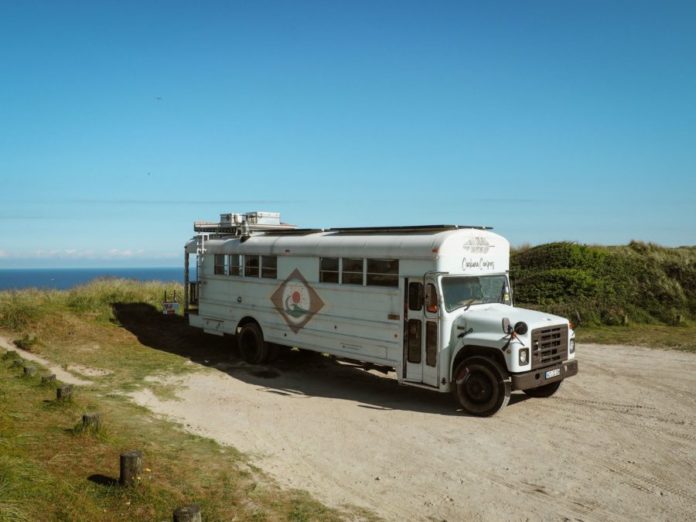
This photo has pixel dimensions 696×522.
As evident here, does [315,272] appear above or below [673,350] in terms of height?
above

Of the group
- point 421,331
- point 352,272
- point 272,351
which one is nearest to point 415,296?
point 421,331

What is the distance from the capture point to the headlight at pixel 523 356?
10.1m

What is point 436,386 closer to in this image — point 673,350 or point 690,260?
point 673,350

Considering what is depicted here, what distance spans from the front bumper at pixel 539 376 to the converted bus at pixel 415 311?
0.02 m

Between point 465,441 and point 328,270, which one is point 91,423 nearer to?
point 465,441

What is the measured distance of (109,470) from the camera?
7.14m

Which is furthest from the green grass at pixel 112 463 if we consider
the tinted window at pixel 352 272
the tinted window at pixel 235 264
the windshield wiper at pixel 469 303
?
the windshield wiper at pixel 469 303

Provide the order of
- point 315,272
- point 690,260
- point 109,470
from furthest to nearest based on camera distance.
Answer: point 690,260 < point 315,272 < point 109,470

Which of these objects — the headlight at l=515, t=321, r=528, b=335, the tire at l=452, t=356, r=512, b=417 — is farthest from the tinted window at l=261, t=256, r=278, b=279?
the headlight at l=515, t=321, r=528, b=335

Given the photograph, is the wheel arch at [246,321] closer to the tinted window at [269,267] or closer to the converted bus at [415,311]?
the converted bus at [415,311]

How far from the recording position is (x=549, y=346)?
10734 millimetres

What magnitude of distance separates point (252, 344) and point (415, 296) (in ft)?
19.0

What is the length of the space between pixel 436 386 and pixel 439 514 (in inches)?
169

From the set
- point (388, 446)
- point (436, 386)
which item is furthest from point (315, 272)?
point (388, 446)
